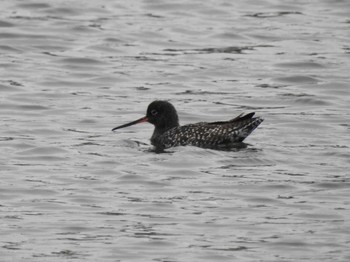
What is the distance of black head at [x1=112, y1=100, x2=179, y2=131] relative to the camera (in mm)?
17625

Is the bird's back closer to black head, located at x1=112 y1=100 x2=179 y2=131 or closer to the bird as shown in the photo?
the bird

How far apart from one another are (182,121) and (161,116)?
127cm

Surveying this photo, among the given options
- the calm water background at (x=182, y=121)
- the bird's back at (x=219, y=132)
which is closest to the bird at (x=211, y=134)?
the bird's back at (x=219, y=132)

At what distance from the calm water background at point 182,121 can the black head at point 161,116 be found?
0.28m

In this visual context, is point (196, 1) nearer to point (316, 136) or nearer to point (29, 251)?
point (316, 136)

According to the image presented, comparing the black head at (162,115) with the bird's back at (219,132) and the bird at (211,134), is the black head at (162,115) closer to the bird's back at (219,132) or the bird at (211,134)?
the bird at (211,134)

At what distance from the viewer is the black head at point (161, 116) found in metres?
17.6

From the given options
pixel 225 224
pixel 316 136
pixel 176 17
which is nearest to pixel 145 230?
pixel 225 224

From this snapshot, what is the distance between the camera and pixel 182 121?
62.1ft

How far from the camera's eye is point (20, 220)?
1297 cm

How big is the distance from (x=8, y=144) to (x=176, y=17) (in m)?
9.00

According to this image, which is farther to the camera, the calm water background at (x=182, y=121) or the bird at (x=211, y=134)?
the bird at (x=211, y=134)

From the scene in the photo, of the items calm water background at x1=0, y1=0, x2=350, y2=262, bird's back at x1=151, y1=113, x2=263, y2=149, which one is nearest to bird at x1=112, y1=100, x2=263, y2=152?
bird's back at x1=151, y1=113, x2=263, y2=149

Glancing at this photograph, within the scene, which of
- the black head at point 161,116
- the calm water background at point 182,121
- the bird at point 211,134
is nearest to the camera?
the calm water background at point 182,121
